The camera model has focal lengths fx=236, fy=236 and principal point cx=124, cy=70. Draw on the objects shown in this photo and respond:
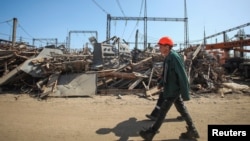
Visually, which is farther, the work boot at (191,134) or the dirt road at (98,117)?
the dirt road at (98,117)

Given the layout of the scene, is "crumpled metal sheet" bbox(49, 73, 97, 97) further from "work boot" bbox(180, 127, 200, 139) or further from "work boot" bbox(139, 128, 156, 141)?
"work boot" bbox(180, 127, 200, 139)

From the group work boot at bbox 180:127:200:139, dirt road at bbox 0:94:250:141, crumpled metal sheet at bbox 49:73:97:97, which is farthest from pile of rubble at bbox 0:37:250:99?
work boot at bbox 180:127:200:139

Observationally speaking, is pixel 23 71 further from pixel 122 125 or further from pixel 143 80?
pixel 122 125

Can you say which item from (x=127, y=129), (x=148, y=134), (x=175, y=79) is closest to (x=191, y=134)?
(x=148, y=134)

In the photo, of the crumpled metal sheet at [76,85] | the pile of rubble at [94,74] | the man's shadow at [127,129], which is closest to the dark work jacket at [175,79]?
the man's shadow at [127,129]

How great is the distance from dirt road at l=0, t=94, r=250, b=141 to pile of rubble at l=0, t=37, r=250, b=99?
2.49 feet

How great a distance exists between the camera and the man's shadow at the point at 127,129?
5.15 meters

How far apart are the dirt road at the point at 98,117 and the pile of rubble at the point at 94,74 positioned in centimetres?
76

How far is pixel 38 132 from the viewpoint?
17.4 feet

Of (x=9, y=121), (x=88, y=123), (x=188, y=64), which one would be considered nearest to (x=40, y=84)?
(x=9, y=121)

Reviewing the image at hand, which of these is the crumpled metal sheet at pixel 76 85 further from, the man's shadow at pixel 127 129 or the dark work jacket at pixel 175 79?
the dark work jacket at pixel 175 79

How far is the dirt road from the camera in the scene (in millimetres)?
5148

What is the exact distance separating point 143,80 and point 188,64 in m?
2.62

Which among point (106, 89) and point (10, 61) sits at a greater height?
point (10, 61)
